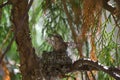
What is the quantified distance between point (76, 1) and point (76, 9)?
1.0 inches

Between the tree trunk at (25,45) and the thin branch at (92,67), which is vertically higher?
the tree trunk at (25,45)

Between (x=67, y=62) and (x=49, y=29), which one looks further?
(x=49, y=29)

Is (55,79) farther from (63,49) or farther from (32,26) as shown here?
(32,26)

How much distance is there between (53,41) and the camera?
2.46ft

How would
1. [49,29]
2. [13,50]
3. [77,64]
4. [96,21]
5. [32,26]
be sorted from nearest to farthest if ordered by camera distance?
[96,21]
[77,64]
[49,29]
[32,26]
[13,50]

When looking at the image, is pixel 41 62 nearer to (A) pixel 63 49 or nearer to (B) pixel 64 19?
(A) pixel 63 49

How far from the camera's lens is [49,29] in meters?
0.87

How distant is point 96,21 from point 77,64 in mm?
149

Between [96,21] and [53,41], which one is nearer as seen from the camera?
[96,21]

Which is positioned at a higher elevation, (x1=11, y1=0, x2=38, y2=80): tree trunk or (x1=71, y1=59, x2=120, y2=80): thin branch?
(x1=11, y1=0, x2=38, y2=80): tree trunk

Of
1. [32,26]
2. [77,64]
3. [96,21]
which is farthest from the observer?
[32,26]

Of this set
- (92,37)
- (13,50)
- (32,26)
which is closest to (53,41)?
(92,37)

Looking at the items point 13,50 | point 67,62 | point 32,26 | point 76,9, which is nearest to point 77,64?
point 67,62

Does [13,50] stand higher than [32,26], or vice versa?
[32,26]
